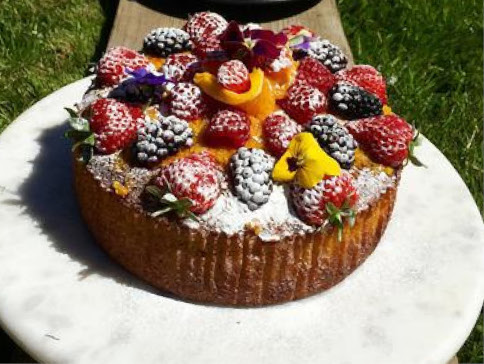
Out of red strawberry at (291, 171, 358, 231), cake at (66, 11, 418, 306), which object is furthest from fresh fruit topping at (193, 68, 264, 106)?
red strawberry at (291, 171, 358, 231)

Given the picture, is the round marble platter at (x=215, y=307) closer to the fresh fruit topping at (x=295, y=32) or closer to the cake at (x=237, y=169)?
the cake at (x=237, y=169)

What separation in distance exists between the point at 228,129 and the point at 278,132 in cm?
12

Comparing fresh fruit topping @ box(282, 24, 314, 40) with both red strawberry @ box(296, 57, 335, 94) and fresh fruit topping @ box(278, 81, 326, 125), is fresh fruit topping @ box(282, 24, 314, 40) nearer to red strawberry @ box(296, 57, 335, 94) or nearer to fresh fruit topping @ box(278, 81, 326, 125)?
red strawberry @ box(296, 57, 335, 94)

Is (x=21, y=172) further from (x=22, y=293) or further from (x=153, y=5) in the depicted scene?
(x=153, y=5)

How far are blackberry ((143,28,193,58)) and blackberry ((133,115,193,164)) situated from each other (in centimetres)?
37

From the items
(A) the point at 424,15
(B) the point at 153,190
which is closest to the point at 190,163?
(B) the point at 153,190

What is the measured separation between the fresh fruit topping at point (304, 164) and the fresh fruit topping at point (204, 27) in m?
0.49

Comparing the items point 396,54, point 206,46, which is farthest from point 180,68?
point 396,54

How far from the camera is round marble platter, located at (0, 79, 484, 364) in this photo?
6.57 feet

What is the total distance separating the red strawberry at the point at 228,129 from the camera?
204 centimetres

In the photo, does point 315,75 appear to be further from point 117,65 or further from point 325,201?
point 117,65

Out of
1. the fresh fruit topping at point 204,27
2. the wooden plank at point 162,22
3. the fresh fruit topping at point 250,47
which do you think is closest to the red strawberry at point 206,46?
the fresh fruit topping at point 204,27

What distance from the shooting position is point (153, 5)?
3.64 metres

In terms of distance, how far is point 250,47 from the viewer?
214 cm
